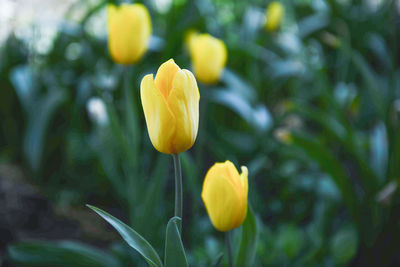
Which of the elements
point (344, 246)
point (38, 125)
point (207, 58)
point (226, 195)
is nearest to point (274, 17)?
point (207, 58)

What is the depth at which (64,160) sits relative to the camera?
6.16 ft

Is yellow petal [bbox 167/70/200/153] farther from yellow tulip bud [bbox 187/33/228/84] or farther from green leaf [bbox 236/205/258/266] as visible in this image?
yellow tulip bud [bbox 187/33/228/84]

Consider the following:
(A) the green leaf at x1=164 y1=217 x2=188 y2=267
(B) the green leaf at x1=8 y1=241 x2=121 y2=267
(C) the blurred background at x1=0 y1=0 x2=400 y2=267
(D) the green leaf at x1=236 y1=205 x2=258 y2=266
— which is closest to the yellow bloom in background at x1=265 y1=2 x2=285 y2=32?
(C) the blurred background at x1=0 y1=0 x2=400 y2=267

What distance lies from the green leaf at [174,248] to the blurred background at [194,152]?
411 mm

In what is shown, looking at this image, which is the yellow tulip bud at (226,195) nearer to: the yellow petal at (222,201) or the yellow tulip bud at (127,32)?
the yellow petal at (222,201)

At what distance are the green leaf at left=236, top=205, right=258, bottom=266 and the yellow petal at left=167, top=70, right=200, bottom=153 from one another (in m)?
0.22

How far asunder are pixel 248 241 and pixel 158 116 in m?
0.32

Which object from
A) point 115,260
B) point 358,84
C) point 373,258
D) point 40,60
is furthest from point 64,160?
point 358,84

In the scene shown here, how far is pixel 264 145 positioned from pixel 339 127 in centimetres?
33

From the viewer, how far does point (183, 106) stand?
0.56 meters

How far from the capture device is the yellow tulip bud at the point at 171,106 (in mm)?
541

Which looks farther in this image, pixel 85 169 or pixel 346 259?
pixel 85 169

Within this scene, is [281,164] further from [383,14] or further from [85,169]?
[383,14]

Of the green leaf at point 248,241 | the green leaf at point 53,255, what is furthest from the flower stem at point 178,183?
the green leaf at point 53,255
